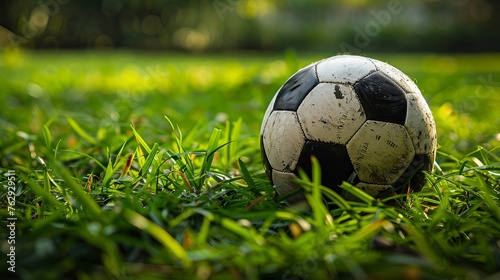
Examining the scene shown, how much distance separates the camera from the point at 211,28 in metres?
21.0

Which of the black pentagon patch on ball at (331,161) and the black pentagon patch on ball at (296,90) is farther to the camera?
the black pentagon patch on ball at (296,90)

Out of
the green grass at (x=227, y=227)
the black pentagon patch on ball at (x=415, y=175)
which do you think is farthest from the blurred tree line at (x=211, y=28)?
the black pentagon patch on ball at (x=415, y=175)

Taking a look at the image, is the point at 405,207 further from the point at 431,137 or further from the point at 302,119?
the point at 302,119

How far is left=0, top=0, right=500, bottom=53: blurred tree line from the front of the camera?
19.9 metres

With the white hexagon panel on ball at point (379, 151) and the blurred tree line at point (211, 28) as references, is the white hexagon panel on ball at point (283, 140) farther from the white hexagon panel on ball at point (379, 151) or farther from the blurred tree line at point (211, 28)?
the blurred tree line at point (211, 28)

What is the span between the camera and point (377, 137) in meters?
1.97

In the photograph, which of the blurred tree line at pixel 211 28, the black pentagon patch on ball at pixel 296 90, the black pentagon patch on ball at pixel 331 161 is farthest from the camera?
the blurred tree line at pixel 211 28

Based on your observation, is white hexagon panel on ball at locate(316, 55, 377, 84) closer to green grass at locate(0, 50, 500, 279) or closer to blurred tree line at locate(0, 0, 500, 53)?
green grass at locate(0, 50, 500, 279)

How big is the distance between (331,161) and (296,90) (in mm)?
314

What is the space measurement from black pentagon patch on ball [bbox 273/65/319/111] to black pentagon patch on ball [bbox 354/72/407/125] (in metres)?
0.17

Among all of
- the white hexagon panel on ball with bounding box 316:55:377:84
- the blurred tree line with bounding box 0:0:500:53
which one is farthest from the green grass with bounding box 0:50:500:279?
the blurred tree line with bounding box 0:0:500:53

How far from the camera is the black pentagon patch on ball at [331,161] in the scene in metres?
1.96

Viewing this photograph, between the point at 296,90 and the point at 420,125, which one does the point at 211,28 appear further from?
the point at 420,125

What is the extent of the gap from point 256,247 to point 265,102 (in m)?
2.62
